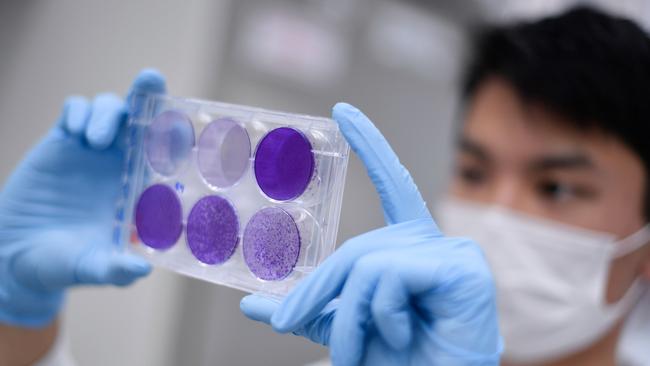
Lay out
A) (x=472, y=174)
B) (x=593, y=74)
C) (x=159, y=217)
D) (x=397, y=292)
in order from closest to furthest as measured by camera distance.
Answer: (x=397, y=292), (x=159, y=217), (x=593, y=74), (x=472, y=174)

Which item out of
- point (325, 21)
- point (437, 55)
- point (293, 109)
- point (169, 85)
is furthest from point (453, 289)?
point (437, 55)

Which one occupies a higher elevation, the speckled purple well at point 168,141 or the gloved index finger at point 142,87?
the gloved index finger at point 142,87

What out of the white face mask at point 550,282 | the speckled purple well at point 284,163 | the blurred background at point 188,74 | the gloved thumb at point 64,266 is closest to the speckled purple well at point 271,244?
the speckled purple well at point 284,163

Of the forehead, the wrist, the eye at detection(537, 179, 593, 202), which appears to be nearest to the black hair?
the forehead

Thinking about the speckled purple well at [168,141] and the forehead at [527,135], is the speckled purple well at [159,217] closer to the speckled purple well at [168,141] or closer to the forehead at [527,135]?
the speckled purple well at [168,141]

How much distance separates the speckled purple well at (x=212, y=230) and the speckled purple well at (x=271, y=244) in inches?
1.3

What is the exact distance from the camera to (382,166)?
0.79 metres

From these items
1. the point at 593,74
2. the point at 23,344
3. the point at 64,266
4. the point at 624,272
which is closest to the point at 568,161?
the point at 593,74

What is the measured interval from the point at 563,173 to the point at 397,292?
0.88m

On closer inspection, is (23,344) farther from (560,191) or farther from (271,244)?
(560,191)

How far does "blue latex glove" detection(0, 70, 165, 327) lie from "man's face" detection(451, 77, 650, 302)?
2.91 ft

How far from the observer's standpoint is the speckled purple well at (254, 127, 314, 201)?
2.66 feet

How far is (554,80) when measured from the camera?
4.69 ft

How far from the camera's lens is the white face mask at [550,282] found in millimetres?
1402
